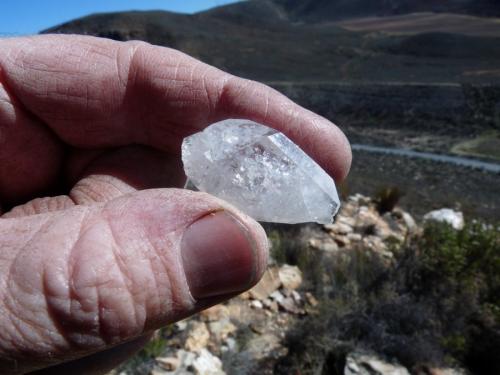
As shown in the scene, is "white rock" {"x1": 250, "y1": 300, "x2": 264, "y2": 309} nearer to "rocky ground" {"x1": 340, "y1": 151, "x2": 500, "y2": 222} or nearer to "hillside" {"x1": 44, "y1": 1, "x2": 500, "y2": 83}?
"rocky ground" {"x1": 340, "y1": 151, "x2": 500, "y2": 222}

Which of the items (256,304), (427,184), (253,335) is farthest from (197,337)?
(427,184)

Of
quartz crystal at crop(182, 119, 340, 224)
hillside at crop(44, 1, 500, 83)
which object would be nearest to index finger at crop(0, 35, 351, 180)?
quartz crystal at crop(182, 119, 340, 224)

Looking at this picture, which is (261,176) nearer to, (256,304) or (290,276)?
(256,304)

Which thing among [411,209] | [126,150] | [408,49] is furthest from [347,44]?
[126,150]

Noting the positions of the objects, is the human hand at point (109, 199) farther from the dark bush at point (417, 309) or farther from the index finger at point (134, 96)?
the dark bush at point (417, 309)

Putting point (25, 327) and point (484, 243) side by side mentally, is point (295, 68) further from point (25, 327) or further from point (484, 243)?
point (25, 327)

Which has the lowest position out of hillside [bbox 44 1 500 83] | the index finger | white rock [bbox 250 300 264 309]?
hillside [bbox 44 1 500 83]

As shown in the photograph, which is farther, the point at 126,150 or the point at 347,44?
the point at 347,44

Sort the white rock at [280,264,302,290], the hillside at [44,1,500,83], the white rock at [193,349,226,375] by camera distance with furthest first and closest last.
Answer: the hillside at [44,1,500,83]
the white rock at [280,264,302,290]
the white rock at [193,349,226,375]
